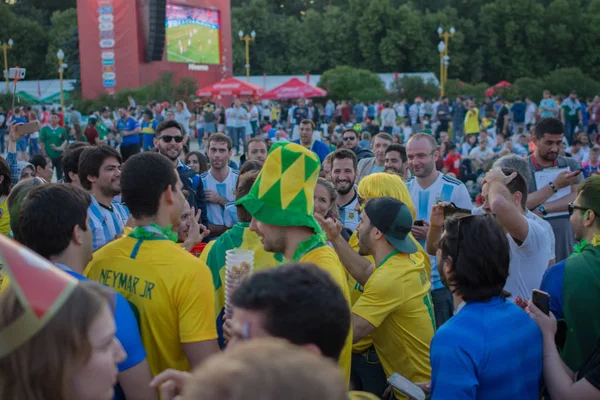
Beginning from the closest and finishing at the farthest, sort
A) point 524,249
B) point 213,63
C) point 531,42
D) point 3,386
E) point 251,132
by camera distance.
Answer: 1. point 3,386
2. point 524,249
3. point 251,132
4. point 213,63
5. point 531,42

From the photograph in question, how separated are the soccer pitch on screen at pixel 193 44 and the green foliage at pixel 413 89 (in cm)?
1239

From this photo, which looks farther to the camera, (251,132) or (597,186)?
(251,132)

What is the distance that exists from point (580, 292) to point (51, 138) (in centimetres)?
1414

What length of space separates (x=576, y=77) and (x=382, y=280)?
1666 inches

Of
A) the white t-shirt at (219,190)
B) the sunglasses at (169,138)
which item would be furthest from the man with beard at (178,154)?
the white t-shirt at (219,190)

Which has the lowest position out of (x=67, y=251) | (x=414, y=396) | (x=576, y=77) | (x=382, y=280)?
(x=414, y=396)

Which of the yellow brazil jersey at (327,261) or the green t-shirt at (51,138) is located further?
the green t-shirt at (51,138)

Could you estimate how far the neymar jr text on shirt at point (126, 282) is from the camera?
2.80 m

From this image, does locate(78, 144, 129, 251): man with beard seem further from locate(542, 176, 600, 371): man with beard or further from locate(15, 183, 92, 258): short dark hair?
locate(542, 176, 600, 371): man with beard

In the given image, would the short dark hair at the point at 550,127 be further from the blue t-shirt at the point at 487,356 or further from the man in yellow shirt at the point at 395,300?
the blue t-shirt at the point at 487,356

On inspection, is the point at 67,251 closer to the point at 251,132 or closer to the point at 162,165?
the point at 162,165

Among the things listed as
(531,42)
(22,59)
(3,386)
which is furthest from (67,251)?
(22,59)

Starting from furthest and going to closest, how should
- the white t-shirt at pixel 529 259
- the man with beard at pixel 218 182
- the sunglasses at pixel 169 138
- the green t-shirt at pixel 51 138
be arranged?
1. the green t-shirt at pixel 51 138
2. the man with beard at pixel 218 182
3. the sunglasses at pixel 169 138
4. the white t-shirt at pixel 529 259

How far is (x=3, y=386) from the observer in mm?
1669
